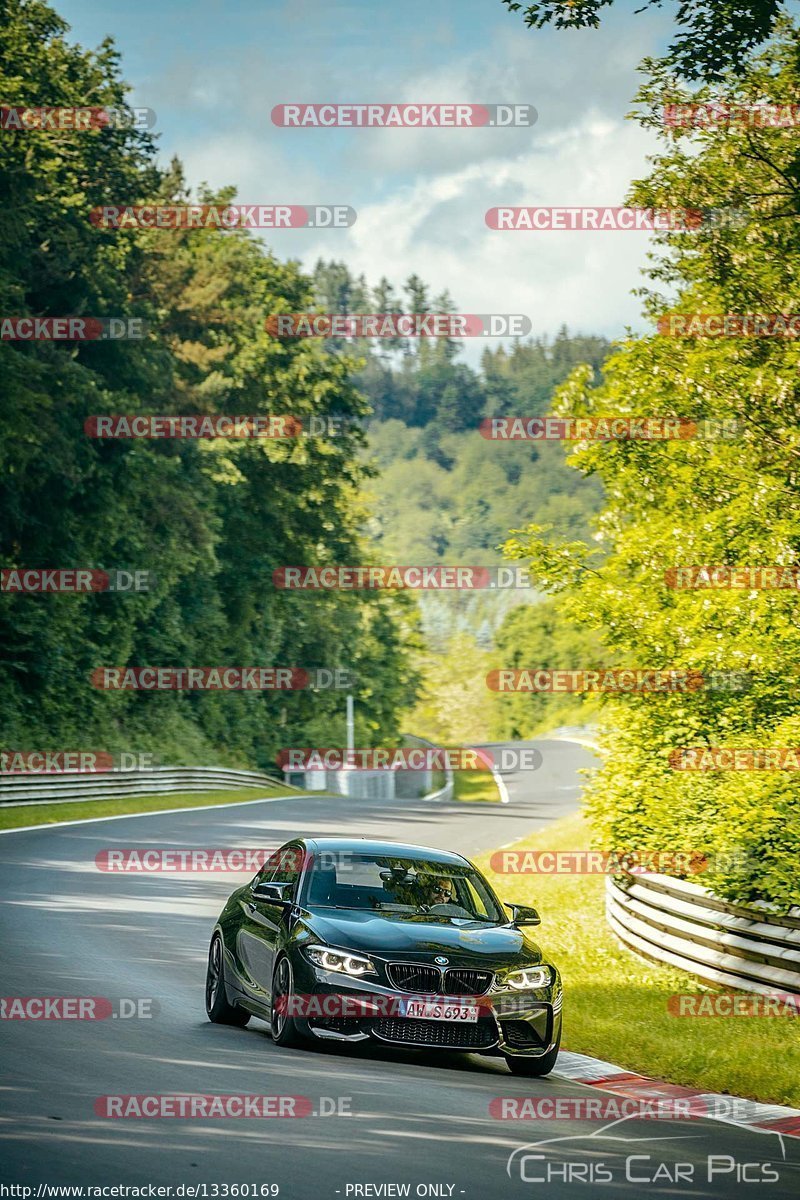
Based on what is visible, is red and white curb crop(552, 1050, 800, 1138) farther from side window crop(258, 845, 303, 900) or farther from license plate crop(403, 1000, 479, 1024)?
side window crop(258, 845, 303, 900)

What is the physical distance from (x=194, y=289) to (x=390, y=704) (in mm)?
44662

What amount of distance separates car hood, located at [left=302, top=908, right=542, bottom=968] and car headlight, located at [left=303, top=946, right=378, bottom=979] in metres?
0.06

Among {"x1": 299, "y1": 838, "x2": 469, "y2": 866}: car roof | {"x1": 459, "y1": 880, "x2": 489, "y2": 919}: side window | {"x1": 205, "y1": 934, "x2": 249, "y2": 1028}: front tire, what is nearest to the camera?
{"x1": 459, "y1": 880, "x2": 489, "y2": 919}: side window

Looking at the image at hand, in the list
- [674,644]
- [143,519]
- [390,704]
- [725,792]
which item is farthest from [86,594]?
[390,704]

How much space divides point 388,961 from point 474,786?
112 metres

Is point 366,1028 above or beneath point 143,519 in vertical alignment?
beneath

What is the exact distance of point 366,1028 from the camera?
10.0 meters

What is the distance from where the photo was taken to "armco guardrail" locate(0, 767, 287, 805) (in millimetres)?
36375

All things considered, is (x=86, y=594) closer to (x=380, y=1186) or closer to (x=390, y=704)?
(x=380, y=1186)

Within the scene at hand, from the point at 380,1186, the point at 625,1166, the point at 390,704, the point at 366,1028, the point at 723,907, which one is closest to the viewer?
the point at 380,1186

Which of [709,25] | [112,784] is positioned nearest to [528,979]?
[709,25]

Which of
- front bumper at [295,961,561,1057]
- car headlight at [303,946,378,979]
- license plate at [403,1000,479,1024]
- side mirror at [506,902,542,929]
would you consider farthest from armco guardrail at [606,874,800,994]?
car headlight at [303,946,378,979]

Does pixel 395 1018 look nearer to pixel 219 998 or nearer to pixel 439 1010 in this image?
pixel 439 1010

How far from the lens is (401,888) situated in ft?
37.0
